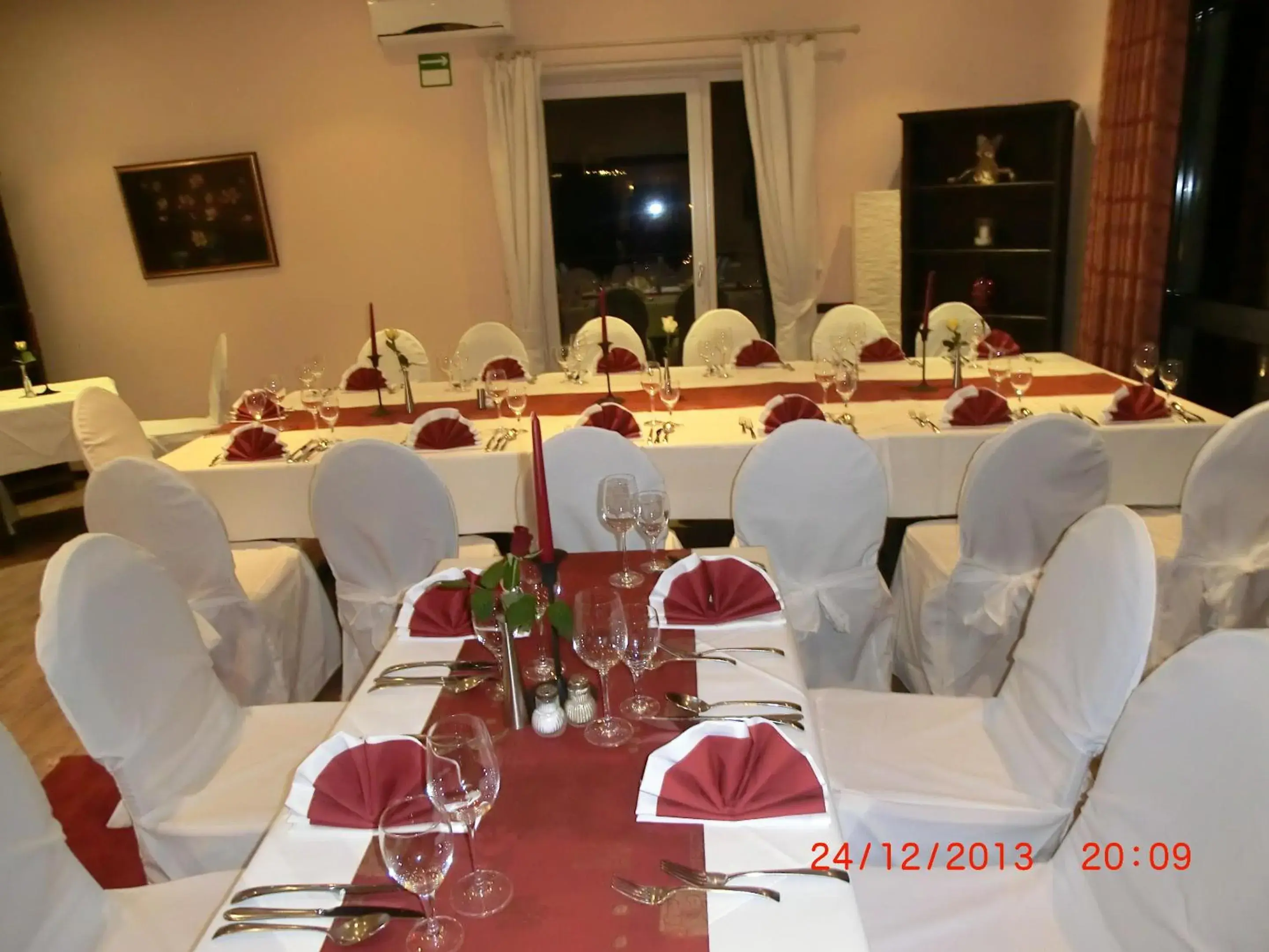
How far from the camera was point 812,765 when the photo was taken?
4.07 ft

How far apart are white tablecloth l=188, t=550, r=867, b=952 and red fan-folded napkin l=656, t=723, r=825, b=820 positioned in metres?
0.03

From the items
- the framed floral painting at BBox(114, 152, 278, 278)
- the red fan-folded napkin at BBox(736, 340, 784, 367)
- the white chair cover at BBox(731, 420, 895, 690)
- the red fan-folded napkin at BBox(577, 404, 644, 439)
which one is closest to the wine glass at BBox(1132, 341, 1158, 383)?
the white chair cover at BBox(731, 420, 895, 690)

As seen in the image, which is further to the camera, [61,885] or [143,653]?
[143,653]

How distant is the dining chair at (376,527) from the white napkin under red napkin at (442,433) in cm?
47

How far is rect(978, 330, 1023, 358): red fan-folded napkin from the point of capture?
3.57 m

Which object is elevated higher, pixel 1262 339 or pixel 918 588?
pixel 1262 339

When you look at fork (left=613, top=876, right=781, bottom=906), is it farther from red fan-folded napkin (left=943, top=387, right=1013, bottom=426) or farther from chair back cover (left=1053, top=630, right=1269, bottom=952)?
red fan-folded napkin (left=943, top=387, right=1013, bottom=426)

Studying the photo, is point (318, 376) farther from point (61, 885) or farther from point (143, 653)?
point (61, 885)

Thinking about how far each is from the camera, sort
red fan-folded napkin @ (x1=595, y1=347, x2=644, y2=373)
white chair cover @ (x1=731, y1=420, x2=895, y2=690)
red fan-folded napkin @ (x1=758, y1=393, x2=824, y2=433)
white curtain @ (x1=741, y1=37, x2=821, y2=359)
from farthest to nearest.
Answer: white curtain @ (x1=741, y1=37, x2=821, y2=359) < red fan-folded napkin @ (x1=595, y1=347, x2=644, y2=373) < red fan-folded napkin @ (x1=758, y1=393, x2=824, y2=433) < white chair cover @ (x1=731, y1=420, x2=895, y2=690)

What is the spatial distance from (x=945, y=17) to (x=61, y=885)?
5.44 m

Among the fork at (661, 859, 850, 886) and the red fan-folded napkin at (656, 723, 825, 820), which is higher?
the red fan-folded napkin at (656, 723, 825, 820)

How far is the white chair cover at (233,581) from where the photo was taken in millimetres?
2293

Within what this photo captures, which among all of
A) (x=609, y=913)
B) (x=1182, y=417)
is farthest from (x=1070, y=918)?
(x=1182, y=417)

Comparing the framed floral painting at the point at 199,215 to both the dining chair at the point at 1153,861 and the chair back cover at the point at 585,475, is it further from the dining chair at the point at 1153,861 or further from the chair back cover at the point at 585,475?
the dining chair at the point at 1153,861
